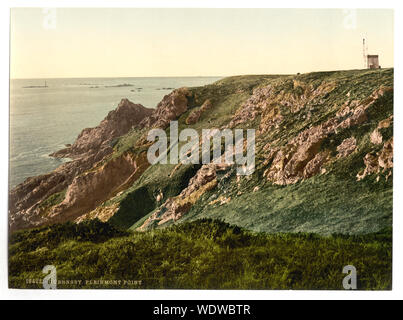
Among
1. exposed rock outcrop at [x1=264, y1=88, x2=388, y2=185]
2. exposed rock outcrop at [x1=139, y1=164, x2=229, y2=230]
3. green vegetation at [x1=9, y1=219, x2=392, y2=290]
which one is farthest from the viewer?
exposed rock outcrop at [x1=139, y1=164, x2=229, y2=230]

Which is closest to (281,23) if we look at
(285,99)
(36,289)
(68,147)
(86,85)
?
(285,99)

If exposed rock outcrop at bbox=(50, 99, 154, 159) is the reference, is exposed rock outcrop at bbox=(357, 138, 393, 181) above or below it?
below

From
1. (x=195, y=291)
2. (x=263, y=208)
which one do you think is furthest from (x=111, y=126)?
(x=195, y=291)

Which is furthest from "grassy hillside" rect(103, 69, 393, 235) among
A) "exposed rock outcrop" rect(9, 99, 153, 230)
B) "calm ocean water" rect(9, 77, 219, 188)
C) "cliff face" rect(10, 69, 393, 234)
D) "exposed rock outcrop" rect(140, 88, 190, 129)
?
"calm ocean water" rect(9, 77, 219, 188)

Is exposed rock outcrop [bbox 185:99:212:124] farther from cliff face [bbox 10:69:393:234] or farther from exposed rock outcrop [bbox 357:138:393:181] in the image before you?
exposed rock outcrop [bbox 357:138:393:181]

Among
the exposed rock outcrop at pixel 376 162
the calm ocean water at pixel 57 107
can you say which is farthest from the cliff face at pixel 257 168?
the calm ocean water at pixel 57 107

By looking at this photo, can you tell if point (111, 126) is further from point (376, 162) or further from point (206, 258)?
point (376, 162)
